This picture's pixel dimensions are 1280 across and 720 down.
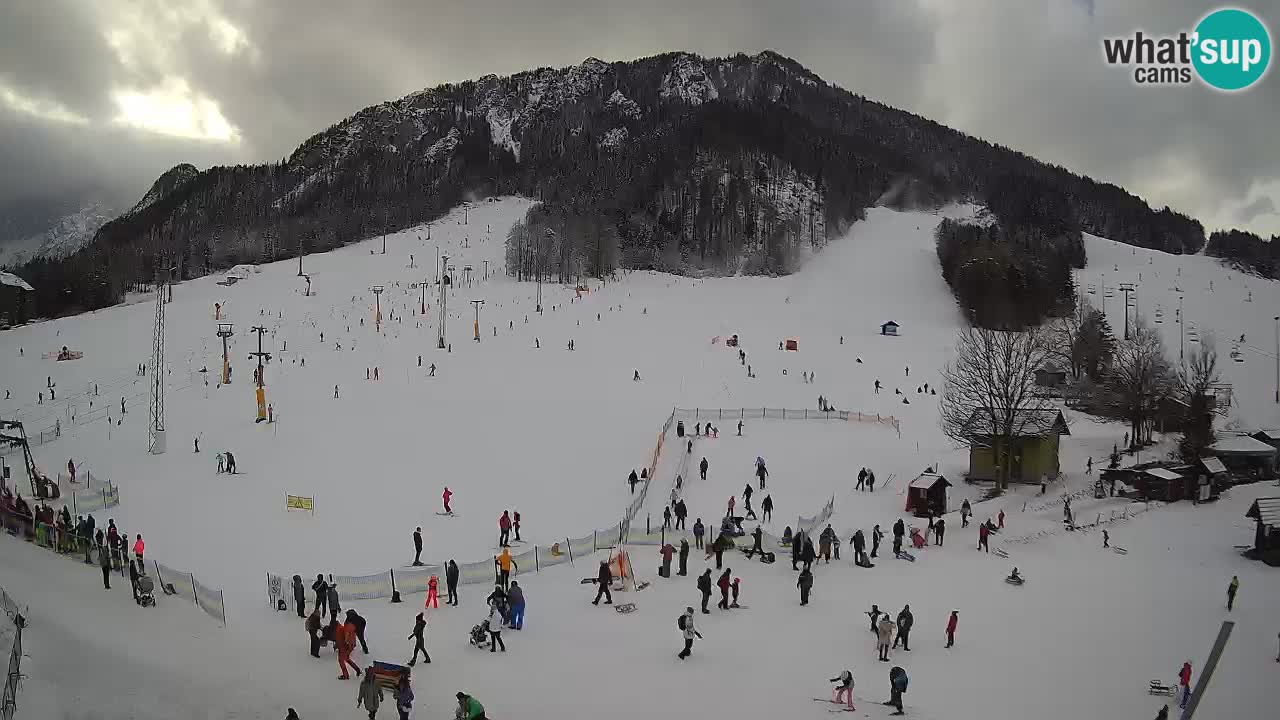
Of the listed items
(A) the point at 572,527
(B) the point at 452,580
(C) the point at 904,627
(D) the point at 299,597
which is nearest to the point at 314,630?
(D) the point at 299,597

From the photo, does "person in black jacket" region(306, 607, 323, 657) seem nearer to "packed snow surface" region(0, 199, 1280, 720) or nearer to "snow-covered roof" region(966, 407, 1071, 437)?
"packed snow surface" region(0, 199, 1280, 720)

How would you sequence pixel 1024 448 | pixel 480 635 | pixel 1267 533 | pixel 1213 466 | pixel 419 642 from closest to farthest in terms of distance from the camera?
pixel 419 642 < pixel 480 635 < pixel 1267 533 < pixel 1213 466 < pixel 1024 448

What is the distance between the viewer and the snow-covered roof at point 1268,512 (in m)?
17.5

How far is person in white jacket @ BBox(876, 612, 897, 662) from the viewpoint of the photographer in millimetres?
12953

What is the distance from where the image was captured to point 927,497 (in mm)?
25328

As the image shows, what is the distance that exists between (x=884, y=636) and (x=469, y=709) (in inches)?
284

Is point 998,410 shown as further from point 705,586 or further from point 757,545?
point 705,586

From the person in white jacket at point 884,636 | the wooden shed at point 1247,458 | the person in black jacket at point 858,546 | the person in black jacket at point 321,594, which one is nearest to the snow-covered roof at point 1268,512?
the person in black jacket at point 858,546

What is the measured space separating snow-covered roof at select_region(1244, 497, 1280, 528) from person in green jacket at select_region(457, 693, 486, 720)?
18.4 meters

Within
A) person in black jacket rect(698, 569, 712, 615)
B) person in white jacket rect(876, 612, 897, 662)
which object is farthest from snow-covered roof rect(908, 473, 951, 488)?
person in white jacket rect(876, 612, 897, 662)

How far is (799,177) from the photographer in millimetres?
144875

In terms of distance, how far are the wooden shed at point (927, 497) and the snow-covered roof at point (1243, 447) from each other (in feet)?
39.4

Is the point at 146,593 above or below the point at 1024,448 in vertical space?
below

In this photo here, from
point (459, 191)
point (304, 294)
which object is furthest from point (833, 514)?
point (459, 191)
